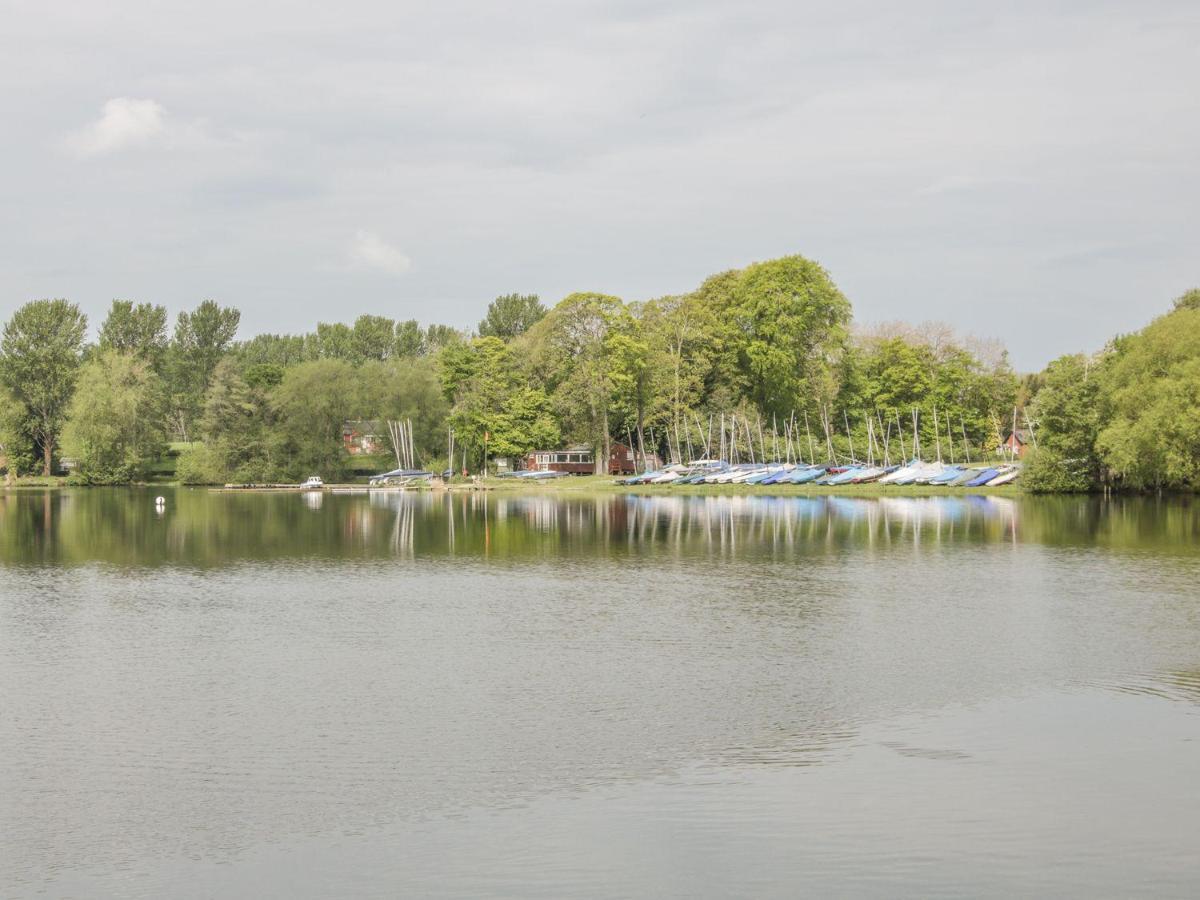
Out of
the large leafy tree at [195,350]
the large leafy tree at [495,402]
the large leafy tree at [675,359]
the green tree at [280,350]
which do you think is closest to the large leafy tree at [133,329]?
the large leafy tree at [195,350]

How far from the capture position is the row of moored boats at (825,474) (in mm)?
87875

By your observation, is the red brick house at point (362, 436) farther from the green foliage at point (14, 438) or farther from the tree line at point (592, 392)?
the green foliage at point (14, 438)

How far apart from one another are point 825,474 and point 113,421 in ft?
238

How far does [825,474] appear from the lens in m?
97.1

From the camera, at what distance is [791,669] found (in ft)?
73.1

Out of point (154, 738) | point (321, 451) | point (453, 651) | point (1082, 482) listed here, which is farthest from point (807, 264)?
point (154, 738)

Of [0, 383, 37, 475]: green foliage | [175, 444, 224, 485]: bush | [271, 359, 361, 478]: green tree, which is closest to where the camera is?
[175, 444, 224, 485]: bush

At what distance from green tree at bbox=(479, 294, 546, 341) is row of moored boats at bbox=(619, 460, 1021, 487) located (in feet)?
190

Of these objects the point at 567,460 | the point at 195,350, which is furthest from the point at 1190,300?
the point at 195,350

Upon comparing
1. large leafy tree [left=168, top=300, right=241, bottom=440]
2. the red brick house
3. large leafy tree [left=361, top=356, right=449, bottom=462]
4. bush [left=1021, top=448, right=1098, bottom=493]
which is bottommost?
bush [left=1021, top=448, right=1098, bottom=493]

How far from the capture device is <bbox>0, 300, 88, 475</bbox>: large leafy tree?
4850 inches

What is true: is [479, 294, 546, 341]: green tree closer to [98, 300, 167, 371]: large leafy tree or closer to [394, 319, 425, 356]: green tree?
[394, 319, 425, 356]: green tree

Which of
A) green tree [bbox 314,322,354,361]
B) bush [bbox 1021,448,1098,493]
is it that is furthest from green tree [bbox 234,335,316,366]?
bush [bbox 1021,448,1098,493]

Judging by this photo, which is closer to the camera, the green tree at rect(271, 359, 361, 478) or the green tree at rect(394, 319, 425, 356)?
the green tree at rect(271, 359, 361, 478)
